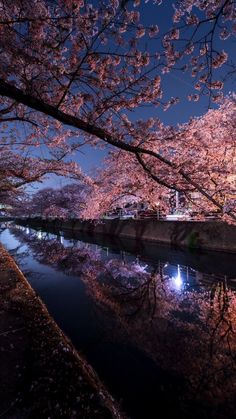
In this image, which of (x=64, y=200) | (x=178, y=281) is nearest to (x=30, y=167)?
(x=178, y=281)

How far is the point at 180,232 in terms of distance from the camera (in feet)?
76.8

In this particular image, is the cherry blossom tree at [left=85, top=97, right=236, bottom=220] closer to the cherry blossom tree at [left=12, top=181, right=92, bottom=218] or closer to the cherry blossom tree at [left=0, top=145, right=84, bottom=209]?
the cherry blossom tree at [left=0, top=145, right=84, bottom=209]

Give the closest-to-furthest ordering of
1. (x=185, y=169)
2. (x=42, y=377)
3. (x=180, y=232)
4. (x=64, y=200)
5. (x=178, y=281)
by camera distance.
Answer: (x=42, y=377)
(x=185, y=169)
(x=178, y=281)
(x=180, y=232)
(x=64, y=200)

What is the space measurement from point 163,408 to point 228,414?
98 cm

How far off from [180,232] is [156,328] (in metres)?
16.4

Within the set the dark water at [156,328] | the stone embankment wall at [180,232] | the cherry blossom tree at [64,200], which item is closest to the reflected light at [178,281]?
the dark water at [156,328]

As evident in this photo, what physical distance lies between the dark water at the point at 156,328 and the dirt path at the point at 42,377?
137 cm

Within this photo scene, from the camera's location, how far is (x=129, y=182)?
24.7m

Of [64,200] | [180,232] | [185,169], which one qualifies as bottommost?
[180,232]

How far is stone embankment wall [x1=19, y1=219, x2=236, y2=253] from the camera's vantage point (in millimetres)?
18938

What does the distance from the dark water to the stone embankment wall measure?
3.15 metres

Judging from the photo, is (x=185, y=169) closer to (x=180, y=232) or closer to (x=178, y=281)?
(x=178, y=281)

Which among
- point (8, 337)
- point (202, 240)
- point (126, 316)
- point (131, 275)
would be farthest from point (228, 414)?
point (202, 240)

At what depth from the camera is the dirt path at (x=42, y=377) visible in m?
2.96
